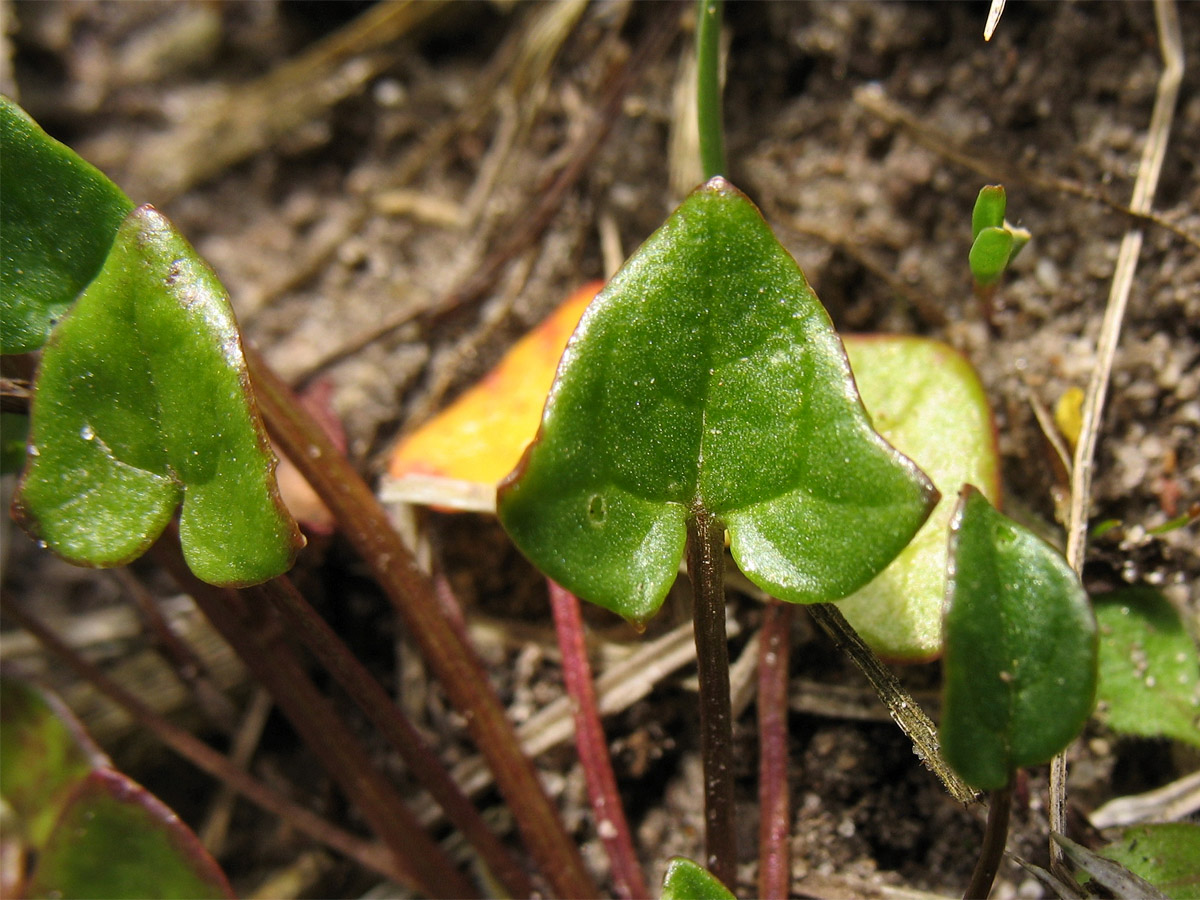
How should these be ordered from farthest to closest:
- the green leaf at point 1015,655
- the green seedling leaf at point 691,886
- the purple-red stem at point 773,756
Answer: the purple-red stem at point 773,756, the green seedling leaf at point 691,886, the green leaf at point 1015,655

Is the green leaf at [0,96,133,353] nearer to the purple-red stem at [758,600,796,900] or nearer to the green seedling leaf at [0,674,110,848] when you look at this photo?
the green seedling leaf at [0,674,110,848]

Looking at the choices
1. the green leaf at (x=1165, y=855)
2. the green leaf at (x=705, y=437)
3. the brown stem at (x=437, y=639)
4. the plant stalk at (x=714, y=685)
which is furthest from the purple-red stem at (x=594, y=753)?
the green leaf at (x=1165, y=855)

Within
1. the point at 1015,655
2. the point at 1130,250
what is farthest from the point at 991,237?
the point at 1015,655

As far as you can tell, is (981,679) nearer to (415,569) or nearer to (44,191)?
(415,569)

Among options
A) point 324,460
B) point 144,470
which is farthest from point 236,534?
point 324,460

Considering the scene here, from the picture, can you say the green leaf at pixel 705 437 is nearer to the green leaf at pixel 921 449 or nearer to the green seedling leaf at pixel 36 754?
the green leaf at pixel 921 449

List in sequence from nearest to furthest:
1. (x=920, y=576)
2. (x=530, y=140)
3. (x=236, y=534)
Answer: (x=236, y=534), (x=920, y=576), (x=530, y=140)
